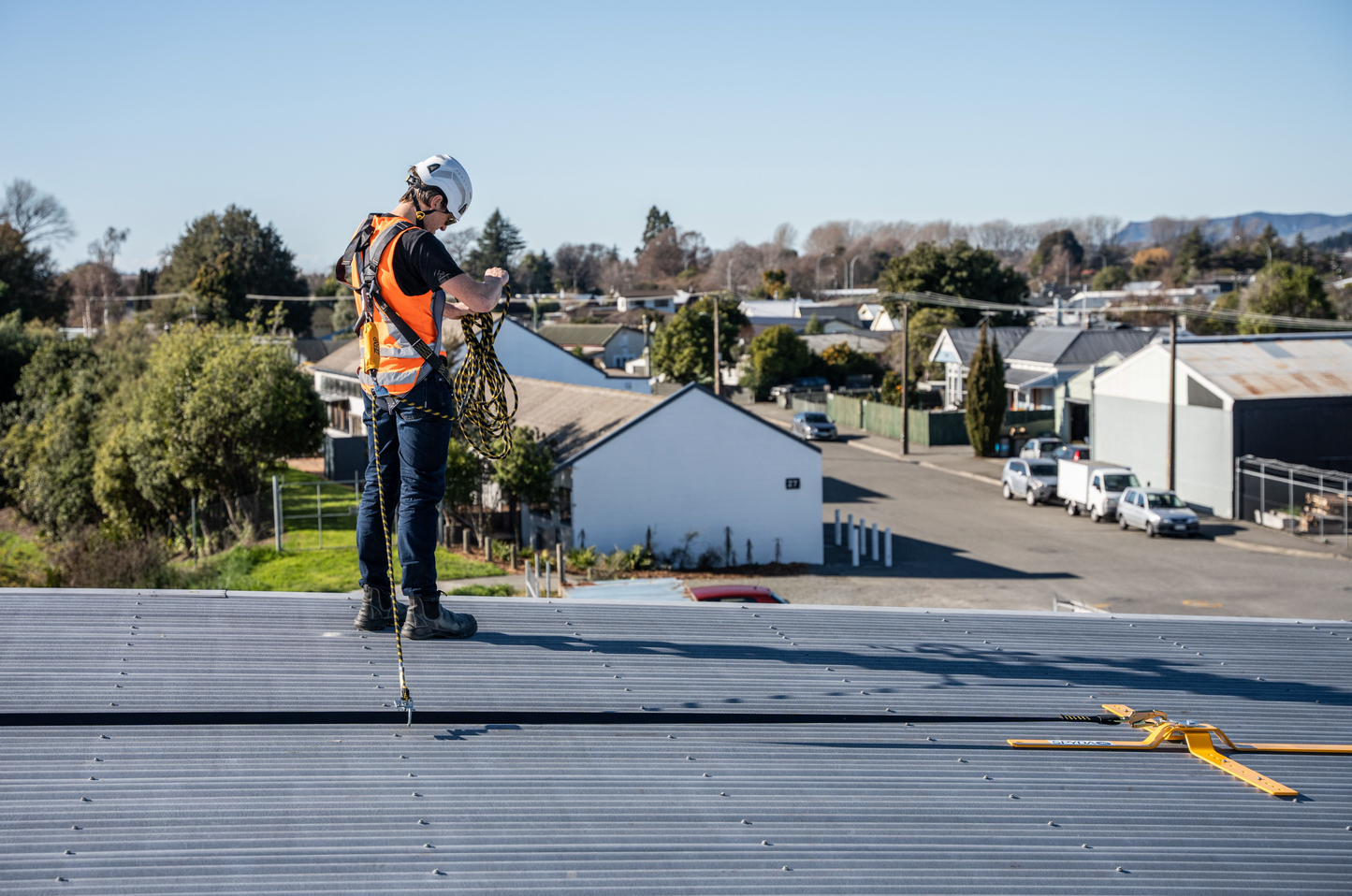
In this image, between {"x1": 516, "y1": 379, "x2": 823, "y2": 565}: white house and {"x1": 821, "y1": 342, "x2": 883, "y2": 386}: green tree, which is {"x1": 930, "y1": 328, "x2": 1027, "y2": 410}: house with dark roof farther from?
{"x1": 516, "y1": 379, "x2": 823, "y2": 565}: white house

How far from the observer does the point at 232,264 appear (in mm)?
78875

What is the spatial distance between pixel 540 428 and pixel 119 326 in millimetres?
23709

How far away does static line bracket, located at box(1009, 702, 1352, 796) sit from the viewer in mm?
4242

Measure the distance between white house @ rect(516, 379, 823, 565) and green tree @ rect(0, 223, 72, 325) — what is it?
173 ft

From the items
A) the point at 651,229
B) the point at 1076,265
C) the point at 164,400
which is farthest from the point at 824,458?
the point at 1076,265

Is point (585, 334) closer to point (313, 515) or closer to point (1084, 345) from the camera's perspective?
point (1084, 345)

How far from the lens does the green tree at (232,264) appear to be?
7800 centimetres

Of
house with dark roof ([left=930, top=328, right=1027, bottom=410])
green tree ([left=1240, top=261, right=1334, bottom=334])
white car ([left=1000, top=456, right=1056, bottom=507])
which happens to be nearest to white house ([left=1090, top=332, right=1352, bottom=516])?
white car ([left=1000, top=456, right=1056, bottom=507])

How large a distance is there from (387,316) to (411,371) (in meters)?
0.28

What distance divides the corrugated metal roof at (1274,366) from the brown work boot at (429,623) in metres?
33.2

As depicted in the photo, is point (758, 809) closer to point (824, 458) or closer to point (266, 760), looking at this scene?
point (266, 760)

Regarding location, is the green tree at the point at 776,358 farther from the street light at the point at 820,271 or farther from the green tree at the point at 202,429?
the street light at the point at 820,271

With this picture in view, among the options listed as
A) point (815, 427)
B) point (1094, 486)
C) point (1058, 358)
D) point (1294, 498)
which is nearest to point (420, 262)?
point (1094, 486)

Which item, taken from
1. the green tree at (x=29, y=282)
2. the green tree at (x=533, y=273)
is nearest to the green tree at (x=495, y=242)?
the green tree at (x=533, y=273)
